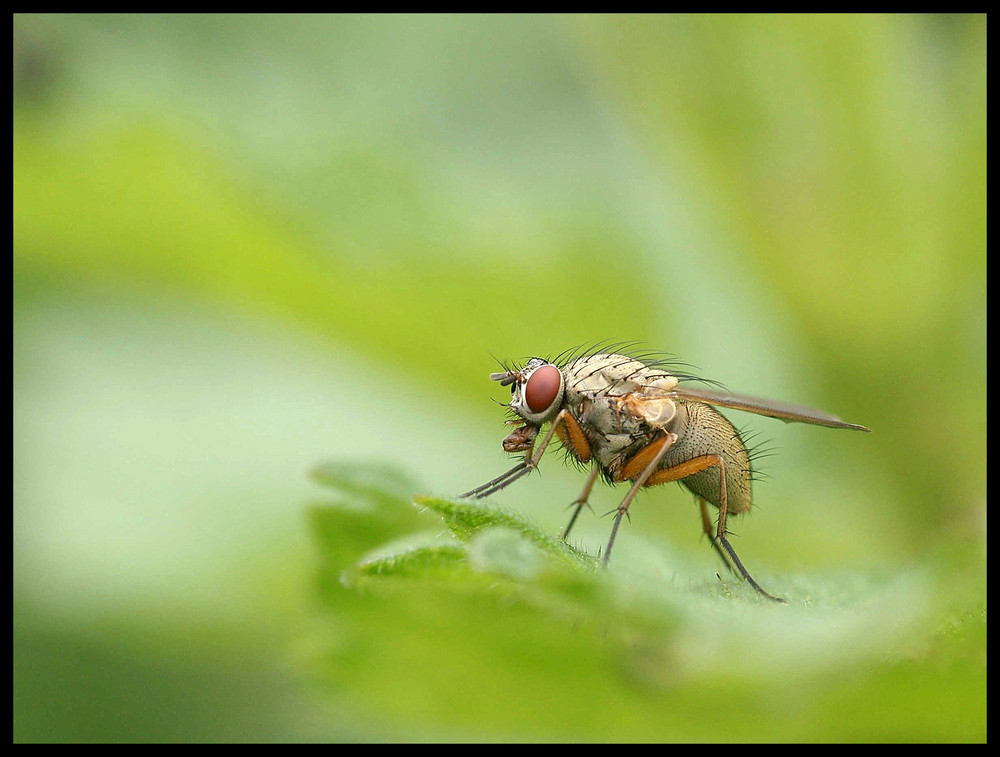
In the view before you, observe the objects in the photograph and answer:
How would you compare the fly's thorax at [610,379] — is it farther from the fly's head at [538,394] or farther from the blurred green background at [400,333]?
the blurred green background at [400,333]

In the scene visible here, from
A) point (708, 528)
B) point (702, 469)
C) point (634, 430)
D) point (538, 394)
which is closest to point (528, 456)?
point (538, 394)

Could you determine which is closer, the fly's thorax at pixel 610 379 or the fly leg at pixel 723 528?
the fly leg at pixel 723 528

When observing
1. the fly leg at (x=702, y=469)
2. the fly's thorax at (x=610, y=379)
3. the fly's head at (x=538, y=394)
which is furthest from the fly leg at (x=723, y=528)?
the fly's head at (x=538, y=394)

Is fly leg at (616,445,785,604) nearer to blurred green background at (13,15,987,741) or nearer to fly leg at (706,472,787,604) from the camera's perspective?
fly leg at (706,472,787,604)

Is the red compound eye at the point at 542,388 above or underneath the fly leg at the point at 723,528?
above

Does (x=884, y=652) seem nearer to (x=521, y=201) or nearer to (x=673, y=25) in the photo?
(x=673, y=25)

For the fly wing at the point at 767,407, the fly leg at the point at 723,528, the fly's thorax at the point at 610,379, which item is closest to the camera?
the fly wing at the point at 767,407
